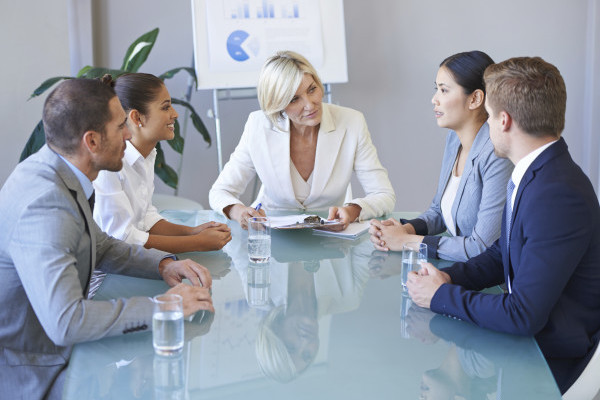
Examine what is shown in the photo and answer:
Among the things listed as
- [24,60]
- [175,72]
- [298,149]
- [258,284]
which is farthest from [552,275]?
[24,60]

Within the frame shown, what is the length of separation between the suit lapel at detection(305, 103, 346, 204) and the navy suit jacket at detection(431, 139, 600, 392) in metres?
1.34

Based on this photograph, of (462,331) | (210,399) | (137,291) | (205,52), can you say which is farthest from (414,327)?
(205,52)

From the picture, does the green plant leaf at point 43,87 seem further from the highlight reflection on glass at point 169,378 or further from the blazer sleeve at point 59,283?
the highlight reflection on glass at point 169,378

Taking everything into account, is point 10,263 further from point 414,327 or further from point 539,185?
point 539,185

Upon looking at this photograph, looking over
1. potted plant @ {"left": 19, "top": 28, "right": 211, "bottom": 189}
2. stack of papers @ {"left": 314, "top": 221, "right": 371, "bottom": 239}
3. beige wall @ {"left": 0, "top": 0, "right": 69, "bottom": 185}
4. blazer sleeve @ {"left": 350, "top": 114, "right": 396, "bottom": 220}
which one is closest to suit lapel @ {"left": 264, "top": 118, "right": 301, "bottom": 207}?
blazer sleeve @ {"left": 350, "top": 114, "right": 396, "bottom": 220}

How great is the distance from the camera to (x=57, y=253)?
1.33 meters

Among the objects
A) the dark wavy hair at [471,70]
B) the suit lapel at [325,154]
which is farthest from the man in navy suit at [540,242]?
the suit lapel at [325,154]

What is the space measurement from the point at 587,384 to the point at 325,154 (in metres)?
1.65

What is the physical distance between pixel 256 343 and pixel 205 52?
116 inches

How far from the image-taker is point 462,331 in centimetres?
141

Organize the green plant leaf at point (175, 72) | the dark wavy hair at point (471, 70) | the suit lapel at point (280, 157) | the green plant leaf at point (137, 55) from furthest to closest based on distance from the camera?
the green plant leaf at point (175, 72) → the green plant leaf at point (137, 55) → the suit lapel at point (280, 157) → the dark wavy hair at point (471, 70)

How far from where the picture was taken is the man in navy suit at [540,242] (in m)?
1.37

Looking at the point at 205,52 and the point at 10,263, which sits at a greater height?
the point at 205,52

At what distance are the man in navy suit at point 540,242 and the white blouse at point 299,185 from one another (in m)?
1.33
